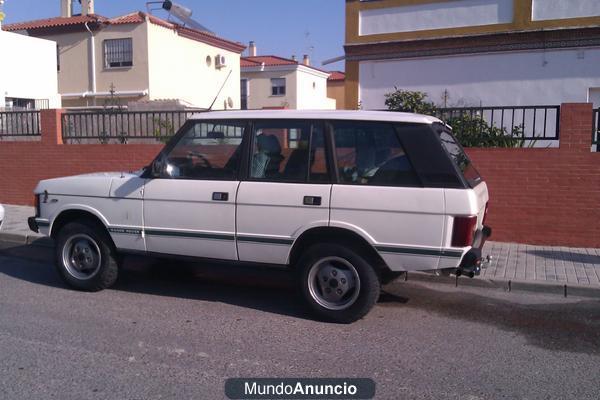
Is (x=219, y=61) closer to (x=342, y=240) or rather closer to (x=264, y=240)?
(x=264, y=240)

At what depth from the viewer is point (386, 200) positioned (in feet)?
17.1

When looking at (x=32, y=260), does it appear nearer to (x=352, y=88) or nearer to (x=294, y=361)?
(x=294, y=361)

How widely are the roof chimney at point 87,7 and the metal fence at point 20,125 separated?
69.4 ft

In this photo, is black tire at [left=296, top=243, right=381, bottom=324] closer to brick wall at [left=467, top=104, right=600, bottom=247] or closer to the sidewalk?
the sidewalk

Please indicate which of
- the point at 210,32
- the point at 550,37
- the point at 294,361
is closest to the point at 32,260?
the point at 294,361

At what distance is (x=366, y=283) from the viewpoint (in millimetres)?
5375

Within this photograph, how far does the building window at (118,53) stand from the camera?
93.0ft

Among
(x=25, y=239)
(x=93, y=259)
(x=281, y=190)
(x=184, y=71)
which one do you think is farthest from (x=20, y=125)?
(x=184, y=71)

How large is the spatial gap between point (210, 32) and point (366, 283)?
29.5 metres

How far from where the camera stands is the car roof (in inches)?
214

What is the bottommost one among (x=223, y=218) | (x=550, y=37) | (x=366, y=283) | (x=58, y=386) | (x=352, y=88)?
(x=58, y=386)

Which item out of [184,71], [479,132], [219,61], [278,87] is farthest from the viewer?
[278,87]

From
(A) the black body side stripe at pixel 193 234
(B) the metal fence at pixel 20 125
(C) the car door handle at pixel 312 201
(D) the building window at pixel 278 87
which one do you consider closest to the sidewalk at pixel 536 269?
(C) the car door handle at pixel 312 201

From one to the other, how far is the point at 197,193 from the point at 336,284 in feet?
5.25
